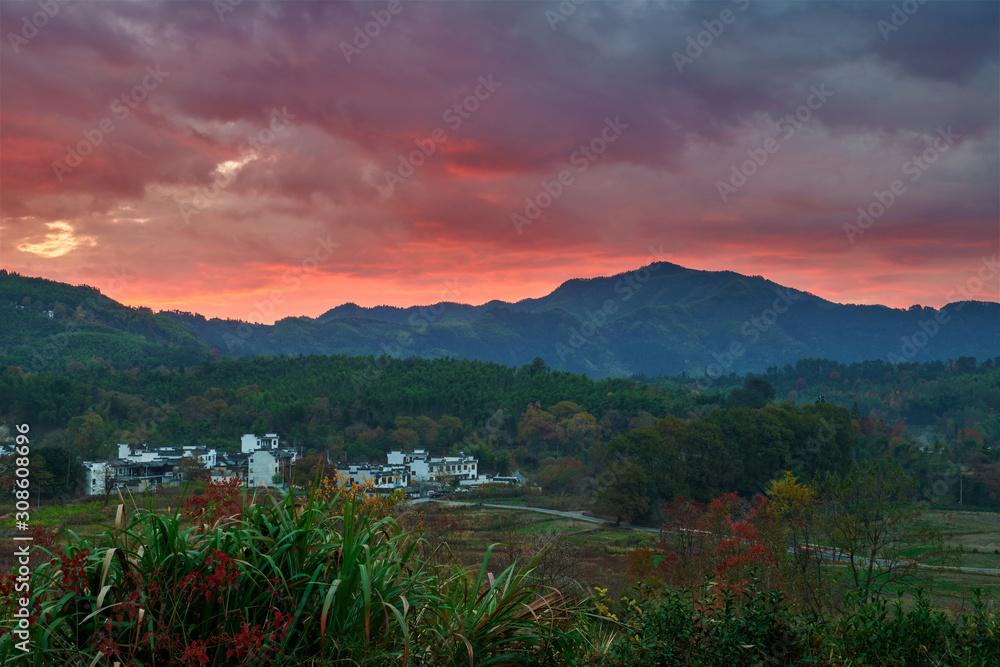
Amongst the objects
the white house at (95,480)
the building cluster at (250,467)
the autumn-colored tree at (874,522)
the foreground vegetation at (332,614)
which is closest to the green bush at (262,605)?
the foreground vegetation at (332,614)

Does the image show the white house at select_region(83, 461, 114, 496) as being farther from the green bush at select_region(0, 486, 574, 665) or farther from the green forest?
the green bush at select_region(0, 486, 574, 665)

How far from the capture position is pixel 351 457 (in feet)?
226

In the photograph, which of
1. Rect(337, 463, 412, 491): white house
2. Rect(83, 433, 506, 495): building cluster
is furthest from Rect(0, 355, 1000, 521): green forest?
Rect(337, 463, 412, 491): white house

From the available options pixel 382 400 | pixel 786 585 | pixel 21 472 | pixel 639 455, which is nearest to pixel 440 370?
pixel 382 400

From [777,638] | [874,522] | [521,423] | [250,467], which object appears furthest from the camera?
[521,423]

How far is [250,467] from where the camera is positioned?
55000mm

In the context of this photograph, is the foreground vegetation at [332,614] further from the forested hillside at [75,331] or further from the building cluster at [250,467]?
the forested hillside at [75,331]

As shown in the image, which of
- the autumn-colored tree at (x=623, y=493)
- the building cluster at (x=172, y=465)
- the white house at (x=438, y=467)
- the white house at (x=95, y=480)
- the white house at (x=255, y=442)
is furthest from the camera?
the white house at (x=255, y=442)

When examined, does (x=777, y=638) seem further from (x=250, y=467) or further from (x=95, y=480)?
(x=250, y=467)

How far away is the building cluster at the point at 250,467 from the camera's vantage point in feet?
160

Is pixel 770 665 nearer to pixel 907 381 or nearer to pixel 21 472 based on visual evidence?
pixel 21 472

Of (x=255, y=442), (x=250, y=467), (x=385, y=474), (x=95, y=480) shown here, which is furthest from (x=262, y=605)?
(x=255, y=442)

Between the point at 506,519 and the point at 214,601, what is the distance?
138 feet

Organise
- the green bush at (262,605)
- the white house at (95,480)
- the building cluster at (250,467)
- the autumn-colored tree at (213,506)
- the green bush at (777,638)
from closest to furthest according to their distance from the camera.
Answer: the green bush at (262,605)
the green bush at (777,638)
the autumn-colored tree at (213,506)
the white house at (95,480)
the building cluster at (250,467)
